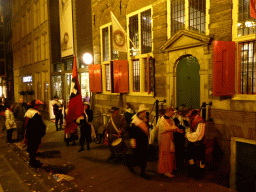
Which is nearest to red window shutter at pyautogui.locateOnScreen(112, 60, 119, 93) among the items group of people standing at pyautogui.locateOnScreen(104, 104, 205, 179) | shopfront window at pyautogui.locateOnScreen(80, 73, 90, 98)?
shopfront window at pyautogui.locateOnScreen(80, 73, 90, 98)

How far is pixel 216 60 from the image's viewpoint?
620 centimetres

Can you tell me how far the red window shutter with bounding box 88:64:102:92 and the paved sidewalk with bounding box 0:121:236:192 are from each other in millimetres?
4858

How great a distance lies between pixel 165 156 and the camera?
521cm

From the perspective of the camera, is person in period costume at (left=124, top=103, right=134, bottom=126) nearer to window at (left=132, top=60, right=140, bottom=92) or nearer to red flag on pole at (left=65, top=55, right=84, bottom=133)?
window at (left=132, top=60, right=140, bottom=92)

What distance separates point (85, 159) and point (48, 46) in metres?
14.2

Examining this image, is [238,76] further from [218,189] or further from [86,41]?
[86,41]

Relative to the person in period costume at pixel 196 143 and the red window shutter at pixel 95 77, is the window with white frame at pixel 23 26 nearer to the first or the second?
the red window shutter at pixel 95 77

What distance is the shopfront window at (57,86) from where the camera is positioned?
666 inches

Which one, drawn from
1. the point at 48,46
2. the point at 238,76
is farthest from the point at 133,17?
the point at 48,46

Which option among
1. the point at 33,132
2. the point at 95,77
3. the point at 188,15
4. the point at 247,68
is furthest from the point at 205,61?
the point at 95,77

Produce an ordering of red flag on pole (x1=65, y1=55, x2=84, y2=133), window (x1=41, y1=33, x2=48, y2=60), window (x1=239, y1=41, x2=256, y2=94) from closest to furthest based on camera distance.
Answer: window (x1=239, y1=41, x2=256, y2=94), red flag on pole (x1=65, y1=55, x2=84, y2=133), window (x1=41, y1=33, x2=48, y2=60)

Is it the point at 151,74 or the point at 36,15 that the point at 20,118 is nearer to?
the point at 151,74

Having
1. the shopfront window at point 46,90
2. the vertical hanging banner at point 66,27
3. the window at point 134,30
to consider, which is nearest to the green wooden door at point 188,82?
the window at point 134,30

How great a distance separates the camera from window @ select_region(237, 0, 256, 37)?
6.11m
